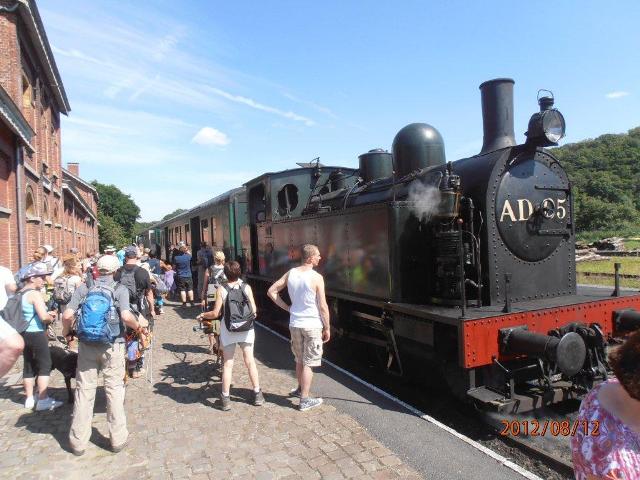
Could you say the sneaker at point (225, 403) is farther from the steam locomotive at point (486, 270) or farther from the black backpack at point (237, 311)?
the steam locomotive at point (486, 270)

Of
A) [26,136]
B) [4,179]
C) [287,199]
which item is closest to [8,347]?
[287,199]

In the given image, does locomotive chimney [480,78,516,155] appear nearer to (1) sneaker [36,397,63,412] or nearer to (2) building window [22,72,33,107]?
(1) sneaker [36,397,63,412]

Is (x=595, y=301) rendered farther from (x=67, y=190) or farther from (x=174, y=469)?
(x=67, y=190)

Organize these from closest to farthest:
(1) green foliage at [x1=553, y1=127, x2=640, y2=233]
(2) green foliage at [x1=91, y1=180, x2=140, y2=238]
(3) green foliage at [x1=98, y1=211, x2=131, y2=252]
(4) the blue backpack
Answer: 1. (4) the blue backpack
2. (1) green foliage at [x1=553, y1=127, x2=640, y2=233]
3. (3) green foliage at [x1=98, y1=211, x2=131, y2=252]
4. (2) green foliage at [x1=91, y1=180, x2=140, y2=238]

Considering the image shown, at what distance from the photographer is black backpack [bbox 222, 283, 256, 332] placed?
4.35 m

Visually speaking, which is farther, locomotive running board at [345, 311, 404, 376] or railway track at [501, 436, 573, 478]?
locomotive running board at [345, 311, 404, 376]

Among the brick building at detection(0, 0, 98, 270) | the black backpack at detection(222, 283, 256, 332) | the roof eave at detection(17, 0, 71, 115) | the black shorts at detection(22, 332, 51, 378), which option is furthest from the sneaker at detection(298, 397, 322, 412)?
the roof eave at detection(17, 0, 71, 115)

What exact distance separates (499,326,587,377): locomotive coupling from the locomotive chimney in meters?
2.11

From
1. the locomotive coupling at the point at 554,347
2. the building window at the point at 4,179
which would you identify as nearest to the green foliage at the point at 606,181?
the locomotive coupling at the point at 554,347

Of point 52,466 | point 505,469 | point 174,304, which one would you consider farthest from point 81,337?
point 174,304

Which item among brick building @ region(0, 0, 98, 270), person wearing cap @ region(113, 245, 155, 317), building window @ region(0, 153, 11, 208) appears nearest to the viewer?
person wearing cap @ region(113, 245, 155, 317)

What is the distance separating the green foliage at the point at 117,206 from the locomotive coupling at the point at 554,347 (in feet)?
263

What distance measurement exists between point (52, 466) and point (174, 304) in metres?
8.87

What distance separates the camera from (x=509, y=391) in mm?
3838
